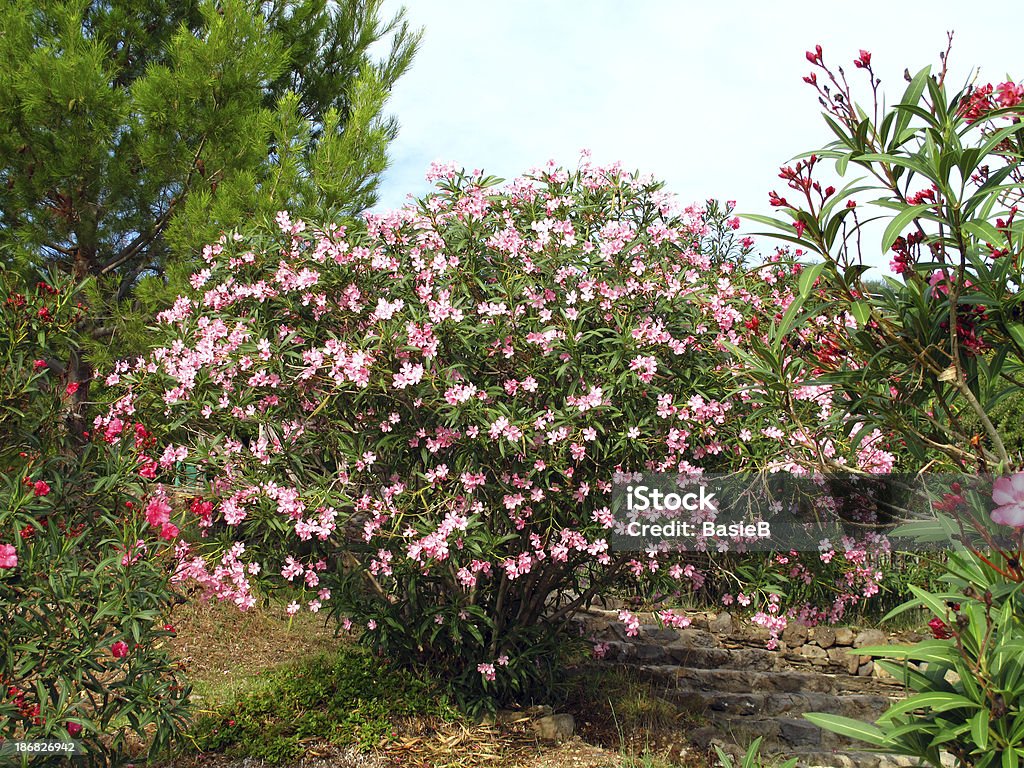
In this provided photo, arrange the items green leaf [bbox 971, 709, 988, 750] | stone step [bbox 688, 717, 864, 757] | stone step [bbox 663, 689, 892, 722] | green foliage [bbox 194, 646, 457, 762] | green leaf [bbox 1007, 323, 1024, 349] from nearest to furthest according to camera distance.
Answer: green leaf [bbox 971, 709, 988, 750] → green leaf [bbox 1007, 323, 1024, 349] → green foliage [bbox 194, 646, 457, 762] → stone step [bbox 688, 717, 864, 757] → stone step [bbox 663, 689, 892, 722]

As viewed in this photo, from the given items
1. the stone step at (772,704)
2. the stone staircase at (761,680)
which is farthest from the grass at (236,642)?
the stone step at (772,704)

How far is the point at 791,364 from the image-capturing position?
3.08 meters

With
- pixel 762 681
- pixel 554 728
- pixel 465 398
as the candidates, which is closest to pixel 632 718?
pixel 554 728

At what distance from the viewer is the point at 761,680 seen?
737cm

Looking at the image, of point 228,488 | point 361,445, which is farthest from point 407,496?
point 228,488

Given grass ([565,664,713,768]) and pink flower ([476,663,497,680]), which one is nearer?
pink flower ([476,663,497,680])

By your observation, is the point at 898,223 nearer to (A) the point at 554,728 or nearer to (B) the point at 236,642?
(A) the point at 554,728

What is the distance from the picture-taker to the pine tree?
8.57 metres

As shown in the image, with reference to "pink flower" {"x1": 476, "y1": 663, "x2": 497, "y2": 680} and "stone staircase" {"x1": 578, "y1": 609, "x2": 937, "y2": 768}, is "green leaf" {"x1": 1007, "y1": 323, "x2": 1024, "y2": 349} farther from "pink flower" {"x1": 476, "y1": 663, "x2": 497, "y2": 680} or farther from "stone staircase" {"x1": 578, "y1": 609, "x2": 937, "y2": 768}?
"stone staircase" {"x1": 578, "y1": 609, "x2": 937, "y2": 768}

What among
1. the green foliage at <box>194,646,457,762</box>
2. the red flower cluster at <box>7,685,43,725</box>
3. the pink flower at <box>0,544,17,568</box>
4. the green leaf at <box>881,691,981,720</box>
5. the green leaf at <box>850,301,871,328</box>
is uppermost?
the green leaf at <box>850,301,871,328</box>

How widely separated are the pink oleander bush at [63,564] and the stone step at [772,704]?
156 inches

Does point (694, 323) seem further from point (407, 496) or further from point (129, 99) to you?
point (129, 99)

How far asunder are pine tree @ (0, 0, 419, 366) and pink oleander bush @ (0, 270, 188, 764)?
4.75 metres

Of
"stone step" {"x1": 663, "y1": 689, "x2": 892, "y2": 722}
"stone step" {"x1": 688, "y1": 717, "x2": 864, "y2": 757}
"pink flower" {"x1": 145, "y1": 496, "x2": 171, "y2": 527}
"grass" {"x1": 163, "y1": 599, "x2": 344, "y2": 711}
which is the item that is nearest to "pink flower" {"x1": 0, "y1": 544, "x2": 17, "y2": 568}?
"pink flower" {"x1": 145, "y1": 496, "x2": 171, "y2": 527}
